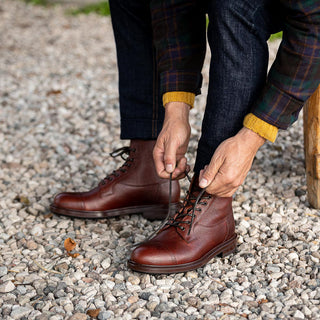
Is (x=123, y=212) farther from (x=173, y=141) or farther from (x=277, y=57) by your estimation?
(x=277, y=57)

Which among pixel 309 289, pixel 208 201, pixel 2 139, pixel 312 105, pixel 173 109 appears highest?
pixel 173 109

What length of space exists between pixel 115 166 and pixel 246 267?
3.29ft

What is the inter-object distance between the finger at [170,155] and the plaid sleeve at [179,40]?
178 millimetres

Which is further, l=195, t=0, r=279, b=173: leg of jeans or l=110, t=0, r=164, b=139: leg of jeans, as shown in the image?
l=110, t=0, r=164, b=139: leg of jeans

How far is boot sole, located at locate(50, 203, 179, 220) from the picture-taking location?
1.94m

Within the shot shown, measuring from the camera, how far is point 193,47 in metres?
1.60

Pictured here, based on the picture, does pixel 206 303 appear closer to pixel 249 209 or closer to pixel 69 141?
pixel 249 209

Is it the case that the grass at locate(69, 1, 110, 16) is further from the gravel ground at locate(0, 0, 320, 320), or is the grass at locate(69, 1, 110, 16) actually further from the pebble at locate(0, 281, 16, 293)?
the pebble at locate(0, 281, 16, 293)

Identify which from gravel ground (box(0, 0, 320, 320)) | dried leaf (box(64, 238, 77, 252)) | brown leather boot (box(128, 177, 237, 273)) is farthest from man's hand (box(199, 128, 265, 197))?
dried leaf (box(64, 238, 77, 252))

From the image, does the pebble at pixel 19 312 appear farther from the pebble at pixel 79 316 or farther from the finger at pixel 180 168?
the finger at pixel 180 168

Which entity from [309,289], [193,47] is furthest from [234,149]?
[309,289]

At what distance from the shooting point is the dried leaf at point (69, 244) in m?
1.79

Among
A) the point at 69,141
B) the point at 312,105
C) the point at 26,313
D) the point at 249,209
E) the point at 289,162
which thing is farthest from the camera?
the point at 69,141

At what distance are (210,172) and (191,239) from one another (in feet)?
0.83
